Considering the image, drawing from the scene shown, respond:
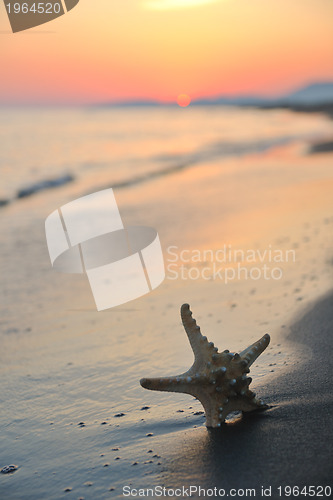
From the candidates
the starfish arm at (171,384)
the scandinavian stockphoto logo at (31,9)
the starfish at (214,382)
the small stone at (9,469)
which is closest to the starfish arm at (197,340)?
the starfish at (214,382)

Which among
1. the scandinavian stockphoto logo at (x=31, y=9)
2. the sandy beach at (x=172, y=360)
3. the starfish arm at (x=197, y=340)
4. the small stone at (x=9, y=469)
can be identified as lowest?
the sandy beach at (x=172, y=360)

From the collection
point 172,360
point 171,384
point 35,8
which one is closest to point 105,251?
point 172,360

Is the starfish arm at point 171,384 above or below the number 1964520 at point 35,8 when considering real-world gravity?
below

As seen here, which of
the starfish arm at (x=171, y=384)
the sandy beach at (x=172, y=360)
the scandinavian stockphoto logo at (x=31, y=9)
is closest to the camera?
the sandy beach at (x=172, y=360)

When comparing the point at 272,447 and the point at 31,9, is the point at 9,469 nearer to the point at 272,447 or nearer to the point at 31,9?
the point at 272,447

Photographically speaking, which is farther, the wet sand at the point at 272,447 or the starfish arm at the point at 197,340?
the starfish arm at the point at 197,340

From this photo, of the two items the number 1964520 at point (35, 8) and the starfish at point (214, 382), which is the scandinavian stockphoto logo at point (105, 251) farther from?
the number 1964520 at point (35, 8)

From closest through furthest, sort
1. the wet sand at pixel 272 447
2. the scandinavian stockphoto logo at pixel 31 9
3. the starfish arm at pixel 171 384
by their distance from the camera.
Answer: the wet sand at pixel 272 447 < the starfish arm at pixel 171 384 < the scandinavian stockphoto logo at pixel 31 9

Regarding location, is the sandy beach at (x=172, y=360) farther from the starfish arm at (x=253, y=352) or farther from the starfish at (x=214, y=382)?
the starfish arm at (x=253, y=352)
